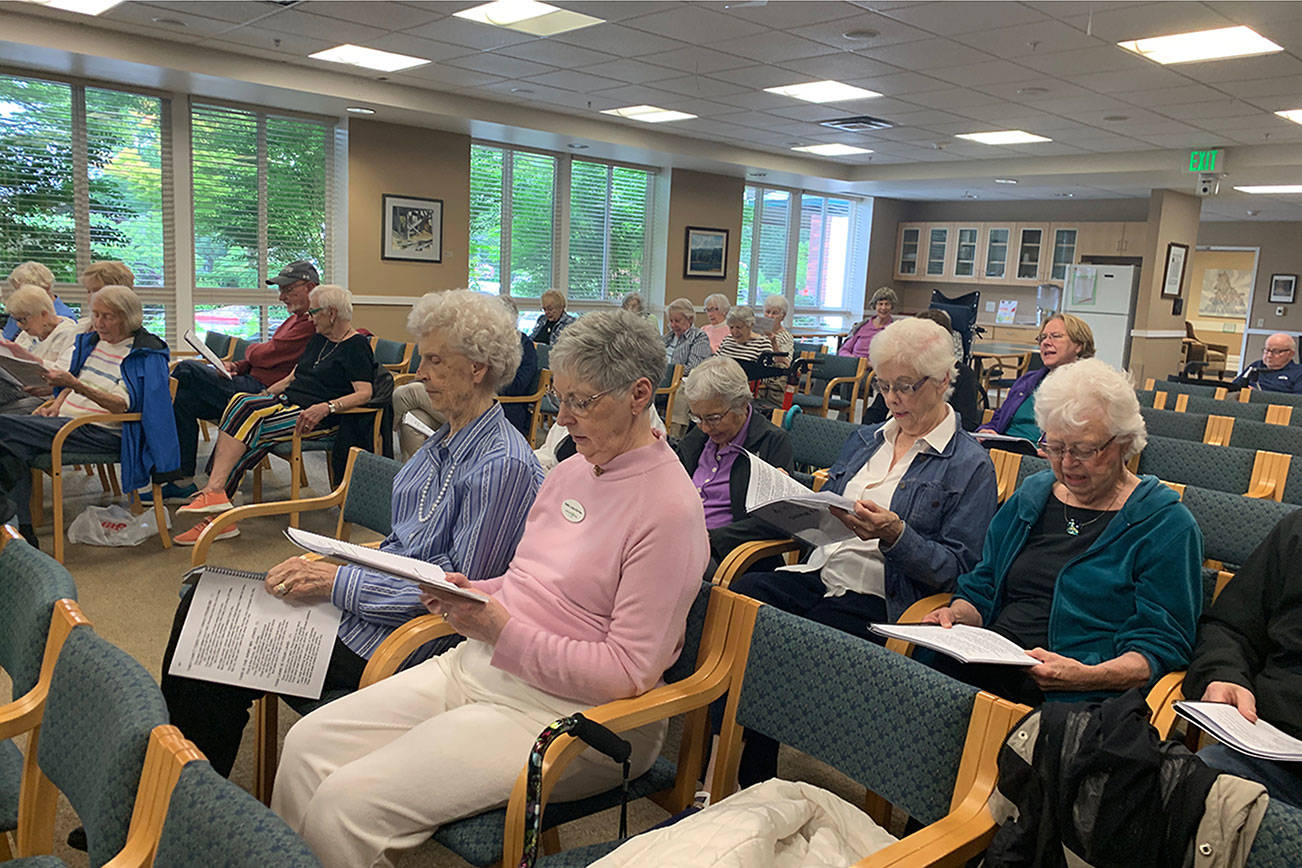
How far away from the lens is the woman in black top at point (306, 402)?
4285 mm

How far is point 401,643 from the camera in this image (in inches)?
71.8

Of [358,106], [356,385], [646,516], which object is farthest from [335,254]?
[646,516]

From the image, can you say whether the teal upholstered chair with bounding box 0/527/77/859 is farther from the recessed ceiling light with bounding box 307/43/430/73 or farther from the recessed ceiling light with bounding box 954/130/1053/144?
the recessed ceiling light with bounding box 954/130/1053/144

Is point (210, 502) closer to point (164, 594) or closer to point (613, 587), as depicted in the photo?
point (164, 594)

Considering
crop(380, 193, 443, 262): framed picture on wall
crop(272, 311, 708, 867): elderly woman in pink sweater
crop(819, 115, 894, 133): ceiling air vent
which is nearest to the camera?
crop(272, 311, 708, 867): elderly woman in pink sweater

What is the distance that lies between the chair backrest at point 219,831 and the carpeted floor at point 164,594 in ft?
1.66

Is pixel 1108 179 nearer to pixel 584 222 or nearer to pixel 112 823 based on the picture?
pixel 584 222

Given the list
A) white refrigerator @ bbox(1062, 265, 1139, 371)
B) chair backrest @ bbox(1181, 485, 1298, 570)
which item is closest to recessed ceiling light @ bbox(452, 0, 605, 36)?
chair backrest @ bbox(1181, 485, 1298, 570)

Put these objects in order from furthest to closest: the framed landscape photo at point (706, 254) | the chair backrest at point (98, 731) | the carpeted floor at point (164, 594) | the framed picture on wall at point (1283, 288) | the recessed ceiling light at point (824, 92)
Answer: the framed picture on wall at point (1283, 288)
the framed landscape photo at point (706, 254)
the recessed ceiling light at point (824, 92)
the carpeted floor at point (164, 594)
the chair backrest at point (98, 731)

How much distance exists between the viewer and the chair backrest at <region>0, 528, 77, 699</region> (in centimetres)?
150

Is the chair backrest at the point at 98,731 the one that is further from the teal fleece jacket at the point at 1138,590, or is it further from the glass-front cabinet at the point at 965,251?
the glass-front cabinet at the point at 965,251

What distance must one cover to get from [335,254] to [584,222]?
10.5 feet

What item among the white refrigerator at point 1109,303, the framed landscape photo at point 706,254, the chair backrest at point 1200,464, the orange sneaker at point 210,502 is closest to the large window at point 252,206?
the orange sneaker at point 210,502

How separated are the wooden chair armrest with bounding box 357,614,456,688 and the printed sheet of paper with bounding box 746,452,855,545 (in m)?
0.79
